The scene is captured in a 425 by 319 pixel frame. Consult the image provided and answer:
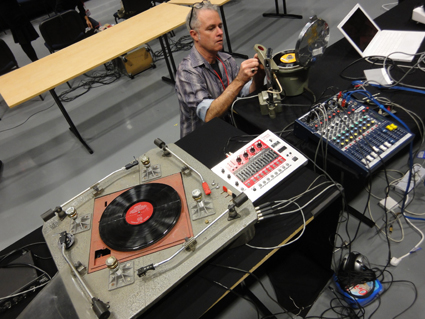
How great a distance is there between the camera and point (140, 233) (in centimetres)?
83

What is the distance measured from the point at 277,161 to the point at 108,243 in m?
0.65

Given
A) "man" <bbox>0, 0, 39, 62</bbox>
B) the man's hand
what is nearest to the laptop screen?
the man's hand

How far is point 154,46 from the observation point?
4.41 meters

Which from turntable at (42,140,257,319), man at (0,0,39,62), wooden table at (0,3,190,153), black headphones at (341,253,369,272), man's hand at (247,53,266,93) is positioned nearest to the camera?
turntable at (42,140,257,319)

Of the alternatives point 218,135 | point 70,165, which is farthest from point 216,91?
point 70,165

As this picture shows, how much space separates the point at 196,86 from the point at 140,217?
0.94m

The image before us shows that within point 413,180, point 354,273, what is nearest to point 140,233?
point 354,273

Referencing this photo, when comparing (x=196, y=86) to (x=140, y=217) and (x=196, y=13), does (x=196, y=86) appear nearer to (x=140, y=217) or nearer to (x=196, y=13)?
(x=196, y=13)

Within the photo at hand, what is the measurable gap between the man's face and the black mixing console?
73 centimetres

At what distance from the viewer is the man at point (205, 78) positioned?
1.52 metres

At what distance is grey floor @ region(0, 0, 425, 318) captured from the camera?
150 centimetres

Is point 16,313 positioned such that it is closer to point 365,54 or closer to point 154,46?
point 365,54

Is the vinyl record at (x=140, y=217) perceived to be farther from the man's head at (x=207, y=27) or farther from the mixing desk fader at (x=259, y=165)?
the man's head at (x=207, y=27)

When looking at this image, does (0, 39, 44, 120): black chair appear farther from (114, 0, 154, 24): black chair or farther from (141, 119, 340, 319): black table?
(141, 119, 340, 319): black table
